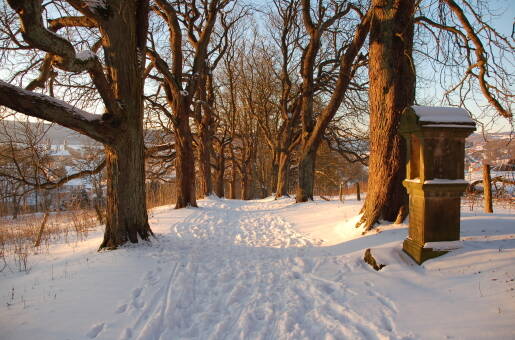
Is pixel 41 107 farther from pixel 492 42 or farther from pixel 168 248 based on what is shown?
→ pixel 492 42

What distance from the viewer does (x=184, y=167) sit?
10586 mm

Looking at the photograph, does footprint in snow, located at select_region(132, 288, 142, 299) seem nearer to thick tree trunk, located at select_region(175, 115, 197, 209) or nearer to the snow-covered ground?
the snow-covered ground

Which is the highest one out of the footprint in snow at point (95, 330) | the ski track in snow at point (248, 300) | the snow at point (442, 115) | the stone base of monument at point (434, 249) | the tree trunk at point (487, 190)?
the snow at point (442, 115)

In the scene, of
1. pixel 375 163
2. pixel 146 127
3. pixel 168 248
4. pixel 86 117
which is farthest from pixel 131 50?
pixel 146 127

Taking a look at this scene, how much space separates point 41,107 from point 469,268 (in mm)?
5710

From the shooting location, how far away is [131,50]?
4953mm

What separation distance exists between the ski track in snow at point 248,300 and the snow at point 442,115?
2.15 meters

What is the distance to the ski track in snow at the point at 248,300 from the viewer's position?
98.5 inches

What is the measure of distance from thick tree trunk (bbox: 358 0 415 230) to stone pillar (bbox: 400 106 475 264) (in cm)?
144

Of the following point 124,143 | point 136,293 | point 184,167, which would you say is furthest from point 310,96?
point 136,293

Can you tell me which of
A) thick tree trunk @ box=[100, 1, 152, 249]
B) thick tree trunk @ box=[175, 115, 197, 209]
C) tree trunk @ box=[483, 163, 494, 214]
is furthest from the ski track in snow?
thick tree trunk @ box=[175, 115, 197, 209]

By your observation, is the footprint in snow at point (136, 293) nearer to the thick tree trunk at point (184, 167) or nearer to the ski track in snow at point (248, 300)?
the ski track in snow at point (248, 300)

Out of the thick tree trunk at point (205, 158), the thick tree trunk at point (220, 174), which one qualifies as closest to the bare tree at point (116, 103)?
the thick tree trunk at point (205, 158)

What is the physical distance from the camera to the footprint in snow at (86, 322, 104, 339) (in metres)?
2.36
